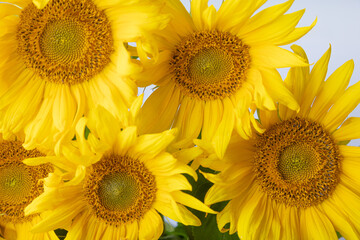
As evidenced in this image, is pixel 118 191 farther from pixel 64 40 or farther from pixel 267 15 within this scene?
pixel 267 15

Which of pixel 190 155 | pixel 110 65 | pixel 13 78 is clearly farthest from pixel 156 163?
pixel 13 78

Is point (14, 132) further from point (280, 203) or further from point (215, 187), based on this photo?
point (280, 203)

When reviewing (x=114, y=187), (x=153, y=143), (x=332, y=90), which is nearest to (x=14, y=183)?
(x=114, y=187)

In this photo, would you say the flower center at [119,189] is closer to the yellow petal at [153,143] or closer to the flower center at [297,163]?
the yellow petal at [153,143]

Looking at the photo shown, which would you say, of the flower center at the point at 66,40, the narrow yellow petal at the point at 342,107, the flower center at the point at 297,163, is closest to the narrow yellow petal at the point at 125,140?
the flower center at the point at 66,40

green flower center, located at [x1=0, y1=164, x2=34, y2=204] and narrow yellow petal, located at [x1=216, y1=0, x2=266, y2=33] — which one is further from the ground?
narrow yellow petal, located at [x1=216, y1=0, x2=266, y2=33]

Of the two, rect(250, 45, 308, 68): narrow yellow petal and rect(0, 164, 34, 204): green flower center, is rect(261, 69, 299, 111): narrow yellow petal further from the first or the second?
rect(0, 164, 34, 204): green flower center

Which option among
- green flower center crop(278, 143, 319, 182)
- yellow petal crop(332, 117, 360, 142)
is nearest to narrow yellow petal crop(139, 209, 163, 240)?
green flower center crop(278, 143, 319, 182)
